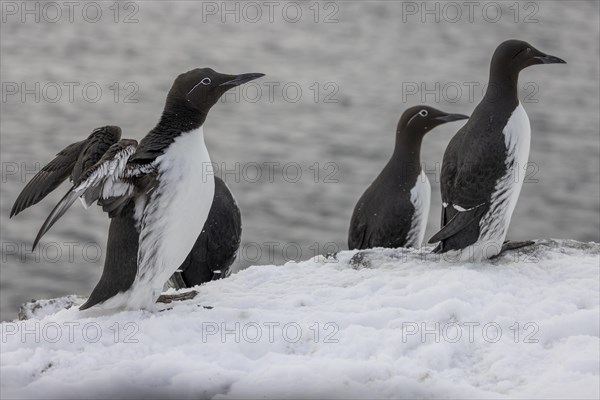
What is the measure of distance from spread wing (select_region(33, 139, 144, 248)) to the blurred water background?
856 centimetres

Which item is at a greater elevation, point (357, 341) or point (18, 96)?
point (18, 96)

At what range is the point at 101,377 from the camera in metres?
5.09

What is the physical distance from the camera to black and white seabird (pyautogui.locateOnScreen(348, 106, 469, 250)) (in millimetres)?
9172

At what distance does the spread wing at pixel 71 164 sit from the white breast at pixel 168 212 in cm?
58

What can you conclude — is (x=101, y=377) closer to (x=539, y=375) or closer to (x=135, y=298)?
(x=135, y=298)

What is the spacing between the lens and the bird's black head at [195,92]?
6.45 metres

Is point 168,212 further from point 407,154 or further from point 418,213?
point 407,154

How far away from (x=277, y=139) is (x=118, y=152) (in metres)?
13.2

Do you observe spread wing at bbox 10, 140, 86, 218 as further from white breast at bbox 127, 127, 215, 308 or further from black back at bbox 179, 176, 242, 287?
black back at bbox 179, 176, 242, 287

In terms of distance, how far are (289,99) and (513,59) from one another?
14158mm

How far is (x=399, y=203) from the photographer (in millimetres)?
9180

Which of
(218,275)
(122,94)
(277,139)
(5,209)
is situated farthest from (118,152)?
(122,94)

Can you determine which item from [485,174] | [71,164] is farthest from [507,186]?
[71,164]

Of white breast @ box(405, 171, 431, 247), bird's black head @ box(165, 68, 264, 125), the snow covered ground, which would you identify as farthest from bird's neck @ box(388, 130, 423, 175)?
bird's black head @ box(165, 68, 264, 125)
